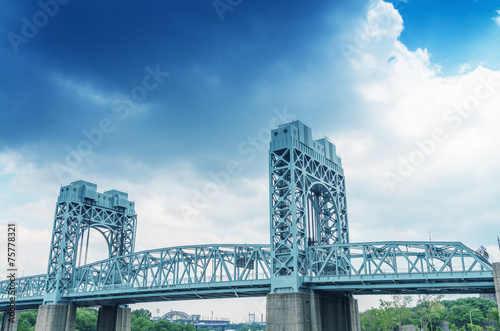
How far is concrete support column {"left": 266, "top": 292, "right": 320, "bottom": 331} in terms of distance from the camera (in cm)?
5131

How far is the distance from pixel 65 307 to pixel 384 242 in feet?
186

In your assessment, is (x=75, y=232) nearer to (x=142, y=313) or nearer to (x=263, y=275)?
(x=263, y=275)

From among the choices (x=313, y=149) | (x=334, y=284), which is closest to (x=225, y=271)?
(x=334, y=284)

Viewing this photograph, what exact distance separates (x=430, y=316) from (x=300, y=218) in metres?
80.0

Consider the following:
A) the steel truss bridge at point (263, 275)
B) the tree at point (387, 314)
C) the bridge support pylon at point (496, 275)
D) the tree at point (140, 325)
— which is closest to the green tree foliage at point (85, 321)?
the tree at point (140, 325)

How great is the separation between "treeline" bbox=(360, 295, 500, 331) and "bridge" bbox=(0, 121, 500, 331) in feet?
163

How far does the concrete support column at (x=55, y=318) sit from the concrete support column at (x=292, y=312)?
42.5 metres

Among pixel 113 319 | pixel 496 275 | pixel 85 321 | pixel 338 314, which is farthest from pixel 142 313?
pixel 496 275

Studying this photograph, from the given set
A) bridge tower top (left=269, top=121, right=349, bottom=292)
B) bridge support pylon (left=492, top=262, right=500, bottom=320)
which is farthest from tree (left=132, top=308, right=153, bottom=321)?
bridge support pylon (left=492, top=262, right=500, bottom=320)

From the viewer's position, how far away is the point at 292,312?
51562 millimetres

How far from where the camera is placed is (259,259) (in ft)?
197

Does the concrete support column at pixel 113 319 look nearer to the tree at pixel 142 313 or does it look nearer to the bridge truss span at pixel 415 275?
the bridge truss span at pixel 415 275

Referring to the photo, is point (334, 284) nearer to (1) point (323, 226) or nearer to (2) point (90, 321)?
(1) point (323, 226)

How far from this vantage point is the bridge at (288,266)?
49.6 m
